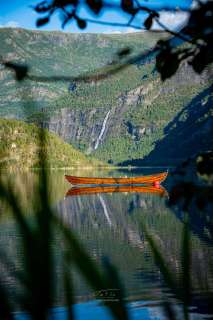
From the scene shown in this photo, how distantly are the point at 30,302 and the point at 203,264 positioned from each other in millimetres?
28211

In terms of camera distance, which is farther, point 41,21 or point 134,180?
point 134,180

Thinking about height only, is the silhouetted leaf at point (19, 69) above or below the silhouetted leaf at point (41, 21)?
below

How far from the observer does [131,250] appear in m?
36.4

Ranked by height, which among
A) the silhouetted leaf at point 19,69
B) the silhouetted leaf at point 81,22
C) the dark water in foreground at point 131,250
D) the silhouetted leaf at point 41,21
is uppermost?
the silhouetted leaf at point 41,21

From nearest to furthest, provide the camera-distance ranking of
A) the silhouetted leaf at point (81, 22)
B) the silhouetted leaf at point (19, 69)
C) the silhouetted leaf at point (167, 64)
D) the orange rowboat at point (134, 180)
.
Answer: the silhouetted leaf at point (19, 69), the silhouetted leaf at point (167, 64), the silhouetted leaf at point (81, 22), the orange rowboat at point (134, 180)

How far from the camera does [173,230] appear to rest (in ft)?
154

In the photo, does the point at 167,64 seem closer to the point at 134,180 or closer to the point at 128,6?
the point at 128,6

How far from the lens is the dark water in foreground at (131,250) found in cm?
1490

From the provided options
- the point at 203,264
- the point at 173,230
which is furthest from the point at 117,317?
the point at 173,230

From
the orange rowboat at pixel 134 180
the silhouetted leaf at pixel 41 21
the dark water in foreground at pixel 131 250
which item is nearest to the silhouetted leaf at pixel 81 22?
the silhouetted leaf at pixel 41 21

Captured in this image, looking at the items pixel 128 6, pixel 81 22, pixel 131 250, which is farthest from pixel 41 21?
pixel 131 250

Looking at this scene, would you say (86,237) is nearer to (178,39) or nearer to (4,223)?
(4,223)

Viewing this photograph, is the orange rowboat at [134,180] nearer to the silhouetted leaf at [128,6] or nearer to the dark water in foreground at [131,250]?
the dark water in foreground at [131,250]

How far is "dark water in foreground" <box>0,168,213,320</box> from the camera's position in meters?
14.9
